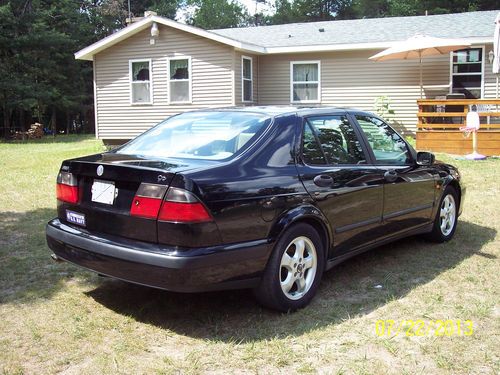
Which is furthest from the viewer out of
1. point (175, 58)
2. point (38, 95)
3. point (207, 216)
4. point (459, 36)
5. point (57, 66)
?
point (57, 66)

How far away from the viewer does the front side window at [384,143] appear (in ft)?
16.1

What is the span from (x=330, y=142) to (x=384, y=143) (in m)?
0.93

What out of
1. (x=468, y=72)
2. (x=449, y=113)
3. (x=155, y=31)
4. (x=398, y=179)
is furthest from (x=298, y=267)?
(x=155, y=31)

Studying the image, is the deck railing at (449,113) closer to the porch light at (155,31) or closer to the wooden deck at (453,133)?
the wooden deck at (453,133)

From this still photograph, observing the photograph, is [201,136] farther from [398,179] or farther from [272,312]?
[398,179]

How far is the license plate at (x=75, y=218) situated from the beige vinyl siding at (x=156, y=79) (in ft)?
41.7

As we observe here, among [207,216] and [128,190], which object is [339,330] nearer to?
[207,216]

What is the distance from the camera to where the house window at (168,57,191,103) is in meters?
17.1

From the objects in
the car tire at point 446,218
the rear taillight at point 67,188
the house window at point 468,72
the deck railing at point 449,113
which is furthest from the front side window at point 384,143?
the house window at point 468,72

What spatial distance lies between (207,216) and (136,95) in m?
15.2

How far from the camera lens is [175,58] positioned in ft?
56.1

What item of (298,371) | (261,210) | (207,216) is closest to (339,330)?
(298,371)

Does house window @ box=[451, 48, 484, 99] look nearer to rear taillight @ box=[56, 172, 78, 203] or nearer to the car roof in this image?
the car roof

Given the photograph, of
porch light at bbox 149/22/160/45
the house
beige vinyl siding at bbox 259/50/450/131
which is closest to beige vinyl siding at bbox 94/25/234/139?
the house
